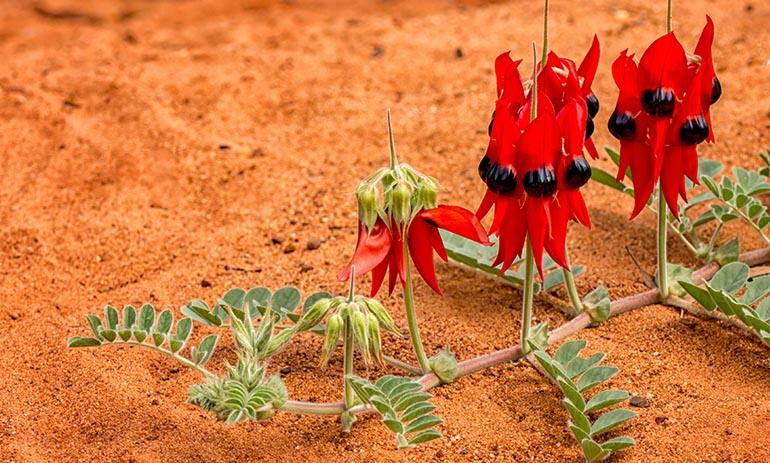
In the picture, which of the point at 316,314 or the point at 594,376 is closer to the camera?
the point at 316,314

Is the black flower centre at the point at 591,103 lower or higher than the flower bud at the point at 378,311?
higher

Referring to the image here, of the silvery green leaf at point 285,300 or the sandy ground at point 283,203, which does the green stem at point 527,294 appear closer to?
the sandy ground at point 283,203

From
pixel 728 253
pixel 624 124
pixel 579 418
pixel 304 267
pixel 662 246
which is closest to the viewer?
pixel 579 418

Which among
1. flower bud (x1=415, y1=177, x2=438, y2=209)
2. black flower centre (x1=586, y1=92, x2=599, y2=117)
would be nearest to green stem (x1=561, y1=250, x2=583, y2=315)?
black flower centre (x1=586, y1=92, x2=599, y2=117)

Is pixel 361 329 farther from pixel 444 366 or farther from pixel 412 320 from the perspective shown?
pixel 444 366

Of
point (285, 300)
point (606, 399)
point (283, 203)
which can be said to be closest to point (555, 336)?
point (606, 399)

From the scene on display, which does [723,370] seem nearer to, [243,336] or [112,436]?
[243,336]

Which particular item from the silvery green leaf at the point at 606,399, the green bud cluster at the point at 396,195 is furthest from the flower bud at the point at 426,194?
the silvery green leaf at the point at 606,399
